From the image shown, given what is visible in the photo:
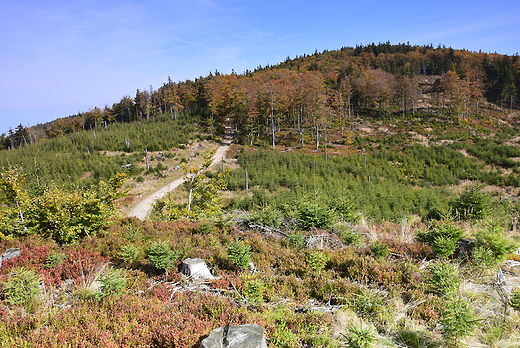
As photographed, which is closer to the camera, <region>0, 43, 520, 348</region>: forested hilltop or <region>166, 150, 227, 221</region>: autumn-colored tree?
<region>0, 43, 520, 348</region>: forested hilltop

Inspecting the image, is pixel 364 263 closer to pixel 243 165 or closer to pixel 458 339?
pixel 458 339

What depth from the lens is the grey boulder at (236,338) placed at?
2551 mm

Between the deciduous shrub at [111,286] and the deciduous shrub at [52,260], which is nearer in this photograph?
the deciduous shrub at [111,286]

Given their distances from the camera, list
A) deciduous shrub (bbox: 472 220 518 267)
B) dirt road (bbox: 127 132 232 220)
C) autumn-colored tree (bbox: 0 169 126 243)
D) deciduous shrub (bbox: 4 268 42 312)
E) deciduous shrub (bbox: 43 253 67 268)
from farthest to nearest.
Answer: dirt road (bbox: 127 132 232 220)
autumn-colored tree (bbox: 0 169 126 243)
deciduous shrub (bbox: 43 253 67 268)
deciduous shrub (bbox: 472 220 518 267)
deciduous shrub (bbox: 4 268 42 312)

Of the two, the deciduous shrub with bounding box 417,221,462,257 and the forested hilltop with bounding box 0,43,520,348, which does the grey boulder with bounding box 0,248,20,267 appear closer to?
the forested hilltop with bounding box 0,43,520,348

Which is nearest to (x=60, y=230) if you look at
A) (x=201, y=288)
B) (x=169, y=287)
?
(x=169, y=287)

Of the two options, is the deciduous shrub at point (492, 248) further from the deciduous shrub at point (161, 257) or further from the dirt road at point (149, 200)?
the dirt road at point (149, 200)

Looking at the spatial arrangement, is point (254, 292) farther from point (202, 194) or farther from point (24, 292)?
point (202, 194)

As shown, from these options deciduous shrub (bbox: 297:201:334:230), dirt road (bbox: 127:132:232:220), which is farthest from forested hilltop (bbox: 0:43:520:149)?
deciduous shrub (bbox: 297:201:334:230)

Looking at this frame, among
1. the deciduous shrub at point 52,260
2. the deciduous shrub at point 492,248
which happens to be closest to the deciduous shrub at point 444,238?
the deciduous shrub at point 492,248

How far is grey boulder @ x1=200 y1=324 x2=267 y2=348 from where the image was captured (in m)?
2.55

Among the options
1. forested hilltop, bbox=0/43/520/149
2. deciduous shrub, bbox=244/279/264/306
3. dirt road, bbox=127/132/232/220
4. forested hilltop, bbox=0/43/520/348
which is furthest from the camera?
forested hilltop, bbox=0/43/520/149

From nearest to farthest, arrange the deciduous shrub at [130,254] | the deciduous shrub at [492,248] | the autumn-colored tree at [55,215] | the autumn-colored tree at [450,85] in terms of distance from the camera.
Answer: the deciduous shrub at [492,248] < the deciduous shrub at [130,254] < the autumn-colored tree at [55,215] < the autumn-colored tree at [450,85]

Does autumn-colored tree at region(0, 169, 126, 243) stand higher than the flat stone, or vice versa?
autumn-colored tree at region(0, 169, 126, 243)
